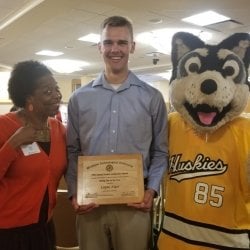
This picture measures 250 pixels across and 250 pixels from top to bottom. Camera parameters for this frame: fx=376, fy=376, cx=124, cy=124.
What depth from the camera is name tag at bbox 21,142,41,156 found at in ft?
5.76

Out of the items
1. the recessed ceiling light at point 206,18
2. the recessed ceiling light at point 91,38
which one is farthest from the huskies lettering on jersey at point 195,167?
the recessed ceiling light at point 91,38

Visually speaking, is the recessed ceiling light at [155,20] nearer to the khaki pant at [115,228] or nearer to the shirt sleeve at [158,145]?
the shirt sleeve at [158,145]

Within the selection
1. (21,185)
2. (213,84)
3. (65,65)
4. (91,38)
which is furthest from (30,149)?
(65,65)

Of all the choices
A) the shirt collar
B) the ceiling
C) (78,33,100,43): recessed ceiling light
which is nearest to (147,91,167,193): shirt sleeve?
the shirt collar

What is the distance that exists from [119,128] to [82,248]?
62 cm

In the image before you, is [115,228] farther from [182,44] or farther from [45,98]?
[182,44]

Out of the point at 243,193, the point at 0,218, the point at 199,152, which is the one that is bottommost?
the point at 0,218

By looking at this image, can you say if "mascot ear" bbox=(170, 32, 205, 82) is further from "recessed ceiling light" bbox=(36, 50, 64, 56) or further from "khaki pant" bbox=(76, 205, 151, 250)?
"recessed ceiling light" bbox=(36, 50, 64, 56)

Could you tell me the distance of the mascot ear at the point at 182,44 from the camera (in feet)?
6.05

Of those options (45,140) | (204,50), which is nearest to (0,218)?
(45,140)

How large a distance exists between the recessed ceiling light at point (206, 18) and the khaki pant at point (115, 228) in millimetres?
4802

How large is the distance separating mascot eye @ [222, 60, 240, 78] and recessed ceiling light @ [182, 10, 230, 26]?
14.7 feet

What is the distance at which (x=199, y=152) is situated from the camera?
5.70 ft

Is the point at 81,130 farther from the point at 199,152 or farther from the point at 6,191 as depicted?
the point at 199,152
